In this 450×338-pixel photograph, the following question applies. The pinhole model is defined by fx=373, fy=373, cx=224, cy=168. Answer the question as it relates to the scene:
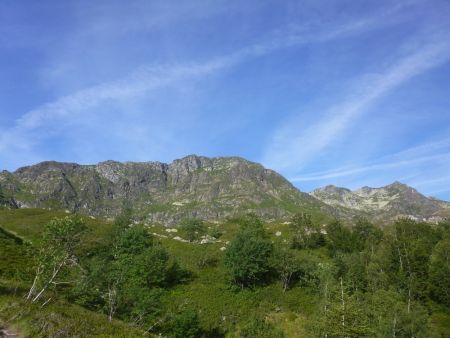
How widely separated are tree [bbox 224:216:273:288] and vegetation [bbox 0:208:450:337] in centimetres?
20

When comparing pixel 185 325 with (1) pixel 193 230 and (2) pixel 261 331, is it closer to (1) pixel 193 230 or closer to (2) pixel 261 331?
(2) pixel 261 331

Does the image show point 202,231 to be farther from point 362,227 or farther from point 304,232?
point 362,227

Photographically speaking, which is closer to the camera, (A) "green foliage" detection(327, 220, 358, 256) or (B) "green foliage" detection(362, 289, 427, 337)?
(B) "green foliage" detection(362, 289, 427, 337)

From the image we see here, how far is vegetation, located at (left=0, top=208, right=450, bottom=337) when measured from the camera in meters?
44.4

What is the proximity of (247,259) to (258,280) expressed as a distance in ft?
19.3

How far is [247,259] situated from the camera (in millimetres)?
68438

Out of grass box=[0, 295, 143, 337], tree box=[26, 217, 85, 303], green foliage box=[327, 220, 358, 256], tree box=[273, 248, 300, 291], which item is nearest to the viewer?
grass box=[0, 295, 143, 337]

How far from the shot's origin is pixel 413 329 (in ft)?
160

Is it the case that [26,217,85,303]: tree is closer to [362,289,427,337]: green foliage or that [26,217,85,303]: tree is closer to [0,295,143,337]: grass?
[0,295,143,337]: grass

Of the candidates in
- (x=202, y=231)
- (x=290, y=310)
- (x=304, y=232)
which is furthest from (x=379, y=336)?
(x=202, y=231)

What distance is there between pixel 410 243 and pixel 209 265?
42.2 m

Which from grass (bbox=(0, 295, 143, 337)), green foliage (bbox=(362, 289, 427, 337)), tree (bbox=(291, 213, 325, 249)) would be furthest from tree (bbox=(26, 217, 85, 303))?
tree (bbox=(291, 213, 325, 249))

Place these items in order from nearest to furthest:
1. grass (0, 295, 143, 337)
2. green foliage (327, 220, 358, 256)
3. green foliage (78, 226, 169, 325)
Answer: grass (0, 295, 143, 337) → green foliage (78, 226, 169, 325) → green foliage (327, 220, 358, 256)

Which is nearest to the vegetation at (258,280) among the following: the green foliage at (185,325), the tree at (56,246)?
the green foliage at (185,325)
